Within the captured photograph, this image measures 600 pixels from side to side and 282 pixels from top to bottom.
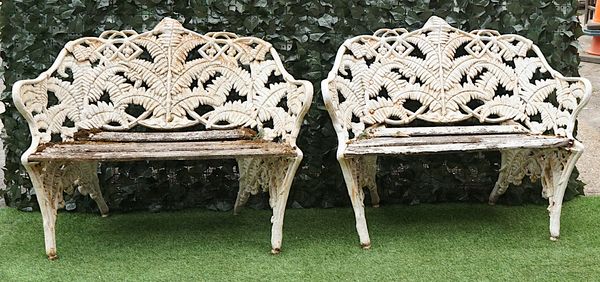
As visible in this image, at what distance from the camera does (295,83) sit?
336 cm

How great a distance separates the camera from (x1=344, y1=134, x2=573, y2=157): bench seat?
321 centimetres

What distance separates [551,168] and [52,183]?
2.31 m

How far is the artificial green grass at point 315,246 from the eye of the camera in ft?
10.1

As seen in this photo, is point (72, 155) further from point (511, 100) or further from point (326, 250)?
point (511, 100)

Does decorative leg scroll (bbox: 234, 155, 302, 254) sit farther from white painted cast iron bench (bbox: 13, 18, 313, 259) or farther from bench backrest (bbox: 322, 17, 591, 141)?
bench backrest (bbox: 322, 17, 591, 141)

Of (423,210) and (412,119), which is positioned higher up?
(412,119)

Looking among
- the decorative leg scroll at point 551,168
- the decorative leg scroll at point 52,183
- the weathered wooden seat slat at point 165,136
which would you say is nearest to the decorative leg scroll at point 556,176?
the decorative leg scroll at point 551,168

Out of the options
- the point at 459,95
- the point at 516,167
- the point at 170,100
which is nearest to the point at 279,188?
the point at 170,100

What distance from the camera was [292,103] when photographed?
339cm

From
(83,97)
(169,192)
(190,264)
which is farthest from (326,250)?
(83,97)

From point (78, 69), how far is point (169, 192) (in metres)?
0.85

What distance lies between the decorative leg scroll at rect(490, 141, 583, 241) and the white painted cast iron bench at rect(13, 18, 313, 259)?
3.93 ft

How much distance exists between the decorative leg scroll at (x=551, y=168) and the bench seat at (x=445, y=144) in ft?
0.27

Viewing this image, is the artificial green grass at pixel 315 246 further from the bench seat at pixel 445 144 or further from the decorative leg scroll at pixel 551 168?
the bench seat at pixel 445 144
